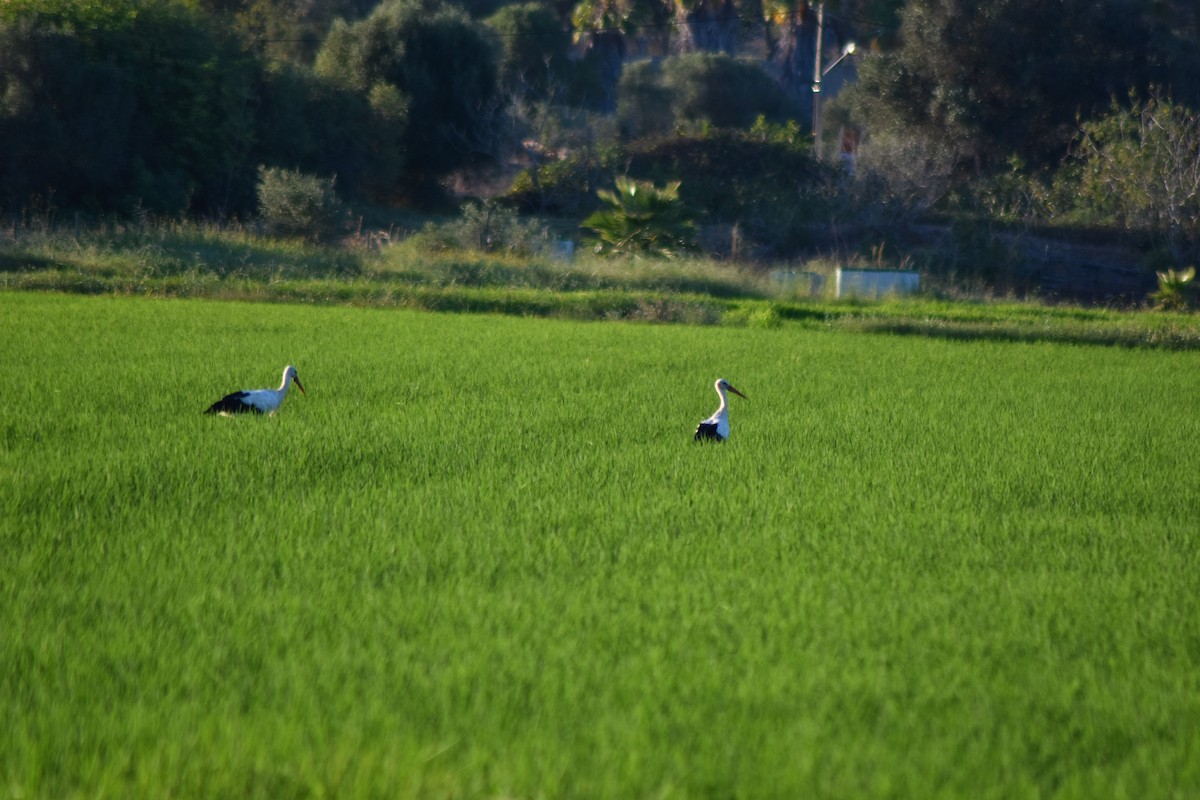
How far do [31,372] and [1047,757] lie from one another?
29.2 feet

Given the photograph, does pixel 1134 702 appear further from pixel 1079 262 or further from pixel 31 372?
pixel 1079 262

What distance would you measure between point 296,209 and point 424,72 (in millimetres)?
13577

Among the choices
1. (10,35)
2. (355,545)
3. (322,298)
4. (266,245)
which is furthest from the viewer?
(10,35)

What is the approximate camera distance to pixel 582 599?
459 cm

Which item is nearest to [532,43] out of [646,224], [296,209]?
[296,209]

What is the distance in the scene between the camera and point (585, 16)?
5031 centimetres

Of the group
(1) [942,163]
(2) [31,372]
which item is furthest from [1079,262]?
(2) [31,372]

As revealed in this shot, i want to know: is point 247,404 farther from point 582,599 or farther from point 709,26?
point 709,26

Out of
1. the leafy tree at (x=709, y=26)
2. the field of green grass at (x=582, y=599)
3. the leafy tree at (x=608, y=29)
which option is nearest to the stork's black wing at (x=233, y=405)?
the field of green grass at (x=582, y=599)

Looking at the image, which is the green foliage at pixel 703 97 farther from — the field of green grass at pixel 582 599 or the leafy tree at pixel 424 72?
the field of green grass at pixel 582 599

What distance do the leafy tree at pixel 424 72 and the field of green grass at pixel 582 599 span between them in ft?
100

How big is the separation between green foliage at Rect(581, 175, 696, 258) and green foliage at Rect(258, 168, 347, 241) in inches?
250

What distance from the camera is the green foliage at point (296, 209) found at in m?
27.2

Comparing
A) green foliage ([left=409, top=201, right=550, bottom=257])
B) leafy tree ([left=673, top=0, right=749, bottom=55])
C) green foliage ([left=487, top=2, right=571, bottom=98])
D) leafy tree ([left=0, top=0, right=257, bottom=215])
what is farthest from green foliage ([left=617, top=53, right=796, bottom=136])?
green foliage ([left=409, top=201, right=550, bottom=257])
